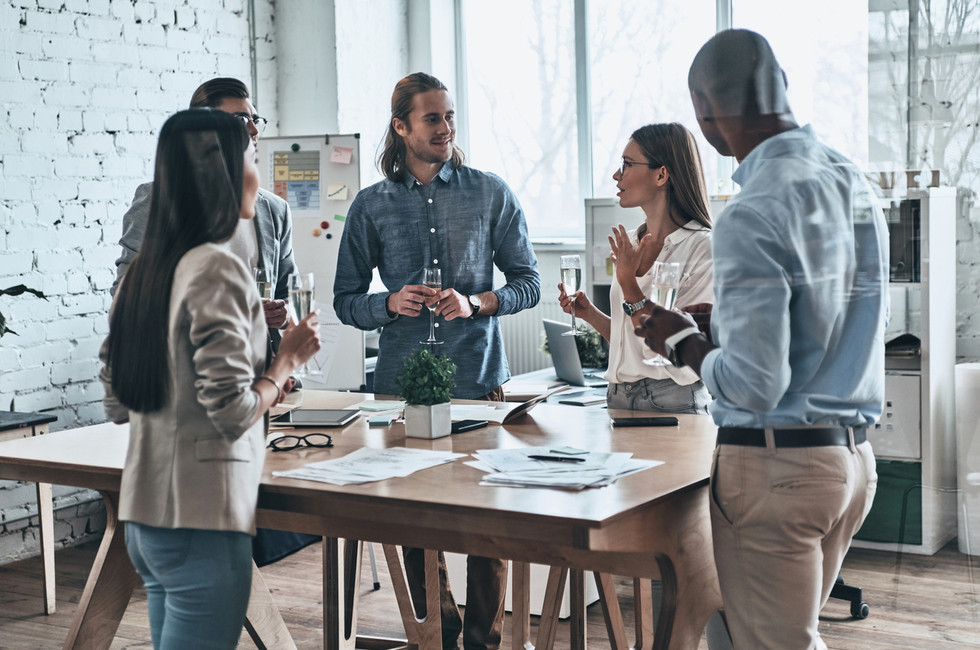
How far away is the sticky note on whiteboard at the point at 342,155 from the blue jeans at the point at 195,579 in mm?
3077

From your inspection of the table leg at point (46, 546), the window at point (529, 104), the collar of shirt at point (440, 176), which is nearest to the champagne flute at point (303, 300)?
the collar of shirt at point (440, 176)

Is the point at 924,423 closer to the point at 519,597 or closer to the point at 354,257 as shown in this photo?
the point at 519,597

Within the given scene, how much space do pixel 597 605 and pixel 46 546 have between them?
6.00 feet

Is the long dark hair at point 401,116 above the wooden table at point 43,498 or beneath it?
above

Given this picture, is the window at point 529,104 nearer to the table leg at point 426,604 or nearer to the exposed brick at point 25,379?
the exposed brick at point 25,379

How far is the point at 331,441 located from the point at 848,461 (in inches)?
39.4

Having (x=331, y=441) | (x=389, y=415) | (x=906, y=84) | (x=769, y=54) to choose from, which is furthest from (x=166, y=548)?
(x=906, y=84)

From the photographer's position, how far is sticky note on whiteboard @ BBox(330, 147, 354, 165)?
14.4 ft

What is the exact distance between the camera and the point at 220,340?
4.55ft

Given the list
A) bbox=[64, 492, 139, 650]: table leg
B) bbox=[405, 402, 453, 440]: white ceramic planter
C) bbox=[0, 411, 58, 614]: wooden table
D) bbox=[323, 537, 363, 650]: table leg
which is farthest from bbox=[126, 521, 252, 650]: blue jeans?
bbox=[0, 411, 58, 614]: wooden table

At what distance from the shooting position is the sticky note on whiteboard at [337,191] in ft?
14.4

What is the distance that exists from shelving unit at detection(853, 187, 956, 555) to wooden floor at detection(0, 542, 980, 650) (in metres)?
0.06

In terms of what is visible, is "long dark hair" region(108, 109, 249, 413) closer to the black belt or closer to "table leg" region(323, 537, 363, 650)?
the black belt

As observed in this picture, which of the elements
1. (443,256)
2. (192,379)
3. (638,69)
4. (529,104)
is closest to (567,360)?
(443,256)
